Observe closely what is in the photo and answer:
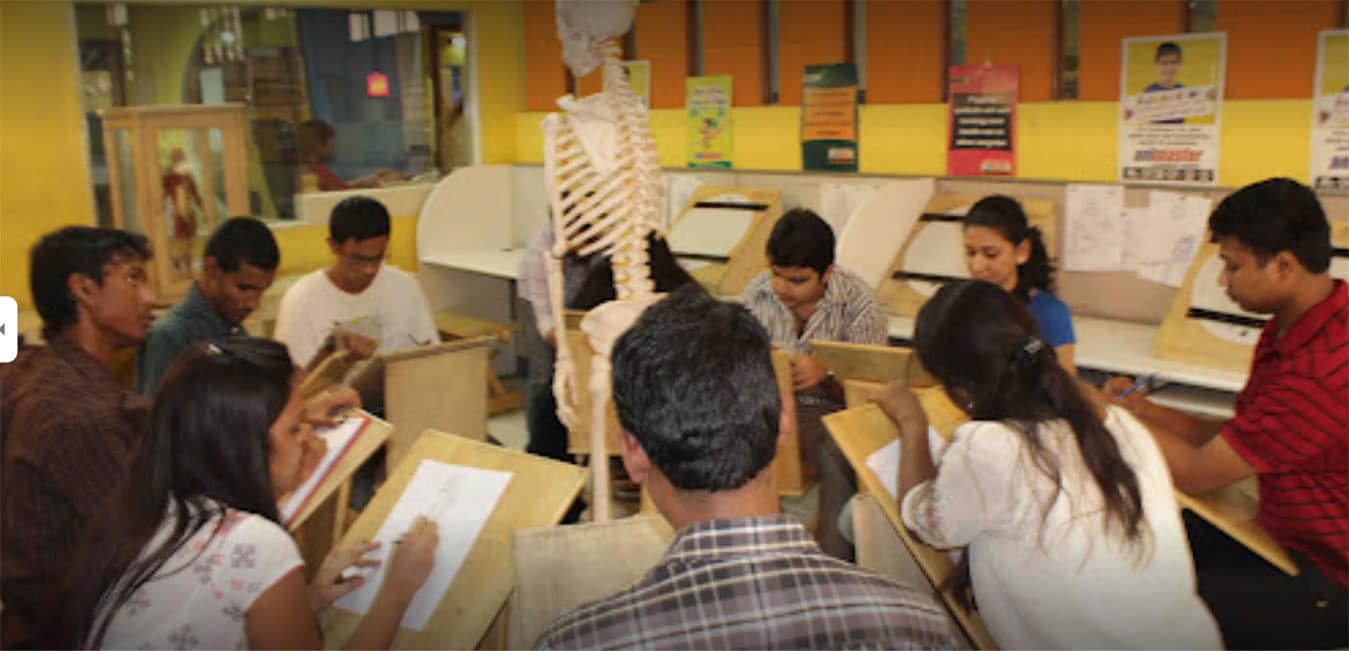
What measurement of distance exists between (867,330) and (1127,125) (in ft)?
5.29

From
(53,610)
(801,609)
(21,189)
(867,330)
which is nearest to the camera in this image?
(801,609)

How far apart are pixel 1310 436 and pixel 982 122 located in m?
2.71

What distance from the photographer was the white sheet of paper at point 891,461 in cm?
226

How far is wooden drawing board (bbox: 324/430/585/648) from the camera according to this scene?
2.07 meters

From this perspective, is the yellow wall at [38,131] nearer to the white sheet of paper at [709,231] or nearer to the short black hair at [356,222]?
the short black hair at [356,222]

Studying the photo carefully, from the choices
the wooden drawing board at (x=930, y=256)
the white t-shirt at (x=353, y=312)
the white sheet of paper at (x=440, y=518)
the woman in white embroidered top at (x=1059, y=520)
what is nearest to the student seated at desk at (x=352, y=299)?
the white t-shirt at (x=353, y=312)

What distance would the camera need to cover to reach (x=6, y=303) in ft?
7.73

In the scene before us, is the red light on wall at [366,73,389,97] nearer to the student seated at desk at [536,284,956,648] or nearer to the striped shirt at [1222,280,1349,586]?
the striped shirt at [1222,280,1349,586]

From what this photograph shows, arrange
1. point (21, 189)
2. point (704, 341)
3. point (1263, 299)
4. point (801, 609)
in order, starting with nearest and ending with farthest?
point (801, 609) → point (704, 341) → point (1263, 299) → point (21, 189)

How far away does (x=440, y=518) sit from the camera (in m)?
2.26

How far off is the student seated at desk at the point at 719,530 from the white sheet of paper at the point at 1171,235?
3108 millimetres

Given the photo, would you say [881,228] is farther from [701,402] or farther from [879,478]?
[701,402]

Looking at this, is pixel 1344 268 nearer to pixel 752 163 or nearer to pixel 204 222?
pixel 752 163

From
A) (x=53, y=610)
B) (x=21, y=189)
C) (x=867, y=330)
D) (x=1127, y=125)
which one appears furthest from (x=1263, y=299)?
(x=21, y=189)
